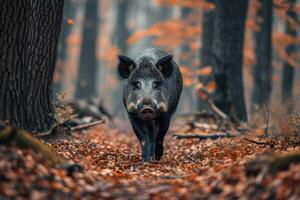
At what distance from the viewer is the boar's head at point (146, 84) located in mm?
8703

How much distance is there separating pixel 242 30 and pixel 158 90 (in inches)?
255

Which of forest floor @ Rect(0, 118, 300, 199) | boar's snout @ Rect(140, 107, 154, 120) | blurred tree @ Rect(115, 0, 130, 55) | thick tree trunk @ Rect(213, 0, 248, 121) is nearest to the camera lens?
forest floor @ Rect(0, 118, 300, 199)

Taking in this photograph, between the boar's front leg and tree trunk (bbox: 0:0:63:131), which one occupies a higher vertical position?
tree trunk (bbox: 0:0:63:131)

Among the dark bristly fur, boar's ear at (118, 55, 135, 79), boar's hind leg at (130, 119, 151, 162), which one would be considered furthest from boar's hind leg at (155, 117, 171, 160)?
boar's ear at (118, 55, 135, 79)

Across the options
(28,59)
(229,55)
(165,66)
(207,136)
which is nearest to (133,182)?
(165,66)

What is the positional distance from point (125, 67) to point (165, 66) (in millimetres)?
777

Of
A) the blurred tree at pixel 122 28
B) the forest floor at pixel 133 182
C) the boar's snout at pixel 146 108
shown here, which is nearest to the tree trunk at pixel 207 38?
the boar's snout at pixel 146 108

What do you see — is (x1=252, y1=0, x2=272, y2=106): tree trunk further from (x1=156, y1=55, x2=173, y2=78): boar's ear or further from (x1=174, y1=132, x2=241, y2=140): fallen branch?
(x1=156, y1=55, x2=173, y2=78): boar's ear

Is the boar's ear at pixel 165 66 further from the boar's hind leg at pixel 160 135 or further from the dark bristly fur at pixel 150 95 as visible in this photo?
the boar's hind leg at pixel 160 135

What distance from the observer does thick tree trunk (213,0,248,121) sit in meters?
14.7

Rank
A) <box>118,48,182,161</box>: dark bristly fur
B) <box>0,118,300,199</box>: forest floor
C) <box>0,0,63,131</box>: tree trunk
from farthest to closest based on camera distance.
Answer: <box>118,48,182,161</box>: dark bristly fur, <box>0,0,63,131</box>: tree trunk, <box>0,118,300,199</box>: forest floor

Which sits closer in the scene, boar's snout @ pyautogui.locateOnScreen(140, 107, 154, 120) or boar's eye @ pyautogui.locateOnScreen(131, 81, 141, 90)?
boar's snout @ pyautogui.locateOnScreen(140, 107, 154, 120)

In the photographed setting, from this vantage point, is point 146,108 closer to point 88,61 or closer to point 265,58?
point 265,58

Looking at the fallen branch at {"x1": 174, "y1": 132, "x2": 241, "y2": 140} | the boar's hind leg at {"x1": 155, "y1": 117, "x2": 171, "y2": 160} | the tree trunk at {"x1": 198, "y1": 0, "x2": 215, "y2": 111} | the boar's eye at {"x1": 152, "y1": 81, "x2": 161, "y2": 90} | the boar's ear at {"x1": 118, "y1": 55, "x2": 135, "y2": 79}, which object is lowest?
the fallen branch at {"x1": 174, "y1": 132, "x2": 241, "y2": 140}
